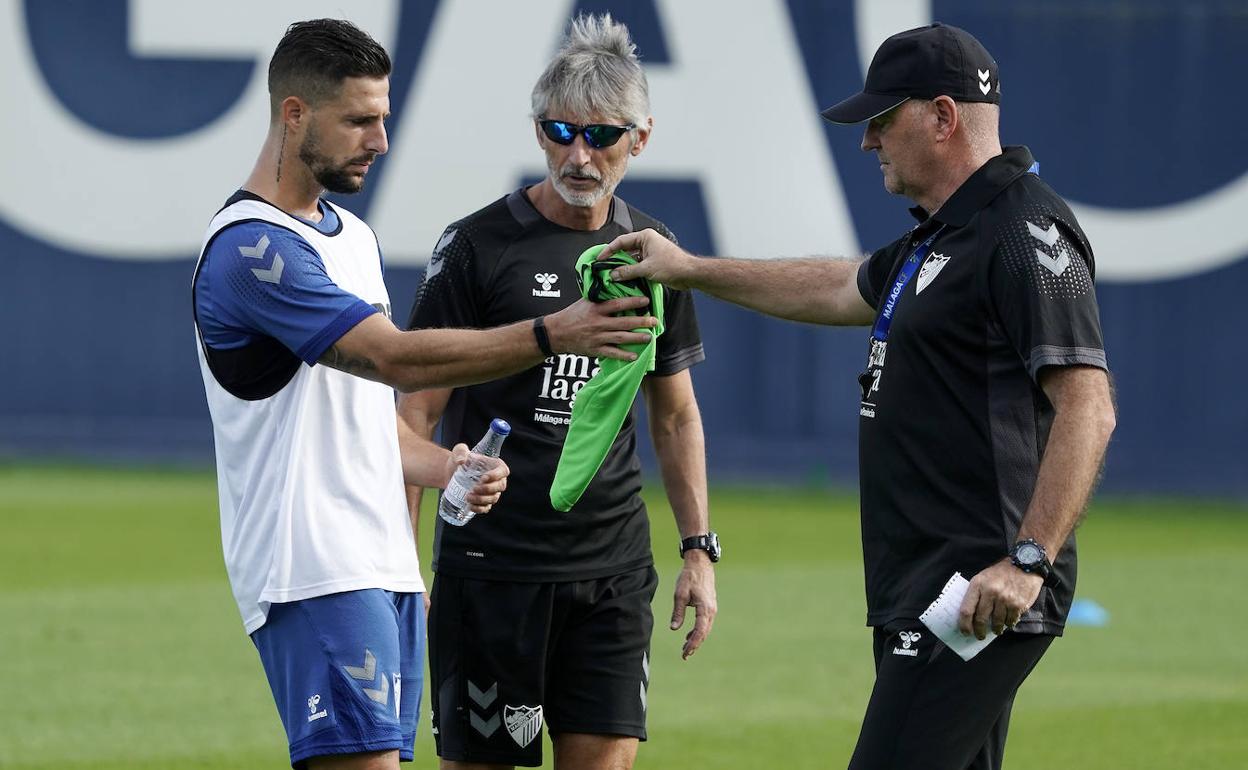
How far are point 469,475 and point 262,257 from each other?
80 centimetres

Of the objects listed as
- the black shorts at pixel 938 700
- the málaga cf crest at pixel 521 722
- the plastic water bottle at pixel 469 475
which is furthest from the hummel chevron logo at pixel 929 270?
the málaga cf crest at pixel 521 722

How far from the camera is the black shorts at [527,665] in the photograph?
5758mm

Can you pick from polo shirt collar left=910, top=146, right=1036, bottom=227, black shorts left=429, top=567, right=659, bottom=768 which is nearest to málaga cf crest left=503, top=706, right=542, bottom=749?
black shorts left=429, top=567, right=659, bottom=768

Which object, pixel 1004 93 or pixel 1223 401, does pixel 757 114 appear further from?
pixel 1223 401

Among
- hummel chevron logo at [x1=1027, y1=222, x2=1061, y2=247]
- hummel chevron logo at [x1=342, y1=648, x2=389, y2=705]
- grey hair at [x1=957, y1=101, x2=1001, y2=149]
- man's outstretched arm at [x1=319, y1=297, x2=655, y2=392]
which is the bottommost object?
hummel chevron logo at [x1=342, y1=648, x2=389, y2=705]

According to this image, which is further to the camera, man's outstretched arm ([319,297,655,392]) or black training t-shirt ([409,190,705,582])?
black training t-shirt ([409,190,705,582])

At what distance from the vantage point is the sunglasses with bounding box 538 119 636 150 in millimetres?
5777

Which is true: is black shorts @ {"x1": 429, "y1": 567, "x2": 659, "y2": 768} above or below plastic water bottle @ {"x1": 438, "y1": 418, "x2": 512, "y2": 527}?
below

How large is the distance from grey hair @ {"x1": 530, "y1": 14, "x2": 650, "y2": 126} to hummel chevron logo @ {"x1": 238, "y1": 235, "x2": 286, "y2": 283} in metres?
1.51

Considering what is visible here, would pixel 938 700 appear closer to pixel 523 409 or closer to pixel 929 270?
pixel 929 270

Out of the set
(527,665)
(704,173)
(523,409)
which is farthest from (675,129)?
(527,665)

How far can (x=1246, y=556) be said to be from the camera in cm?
1421

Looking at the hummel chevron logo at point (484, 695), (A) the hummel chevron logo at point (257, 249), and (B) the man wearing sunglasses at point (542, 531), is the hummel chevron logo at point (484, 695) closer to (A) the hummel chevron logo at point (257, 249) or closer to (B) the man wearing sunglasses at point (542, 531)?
(B) the man wearing sunglasses at point (542, 531)

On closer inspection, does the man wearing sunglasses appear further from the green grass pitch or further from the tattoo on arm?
the green grass pitch
